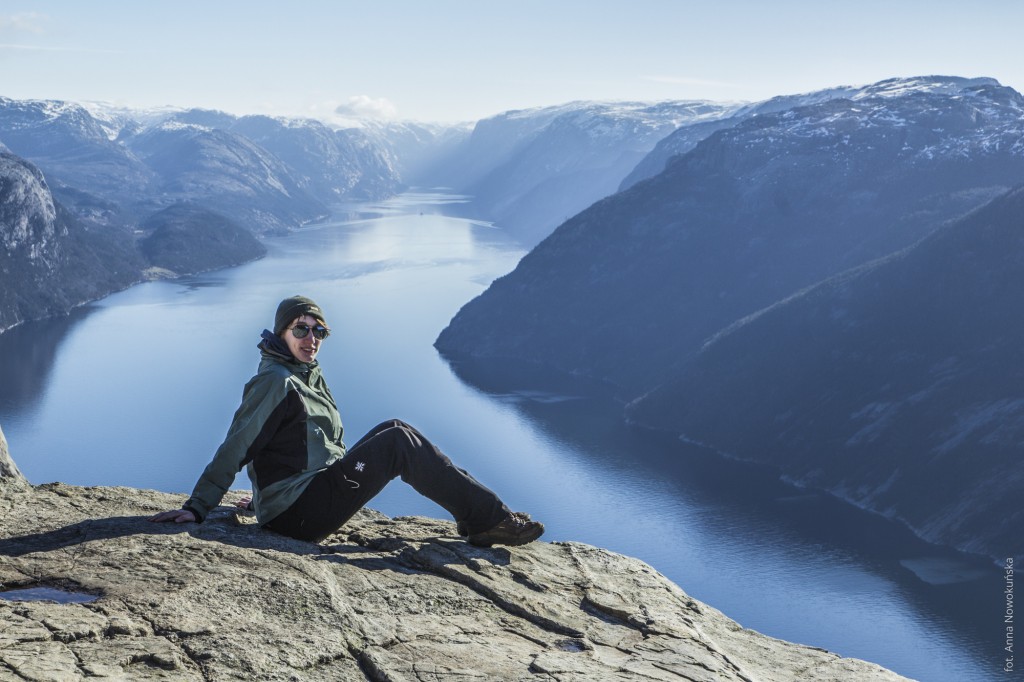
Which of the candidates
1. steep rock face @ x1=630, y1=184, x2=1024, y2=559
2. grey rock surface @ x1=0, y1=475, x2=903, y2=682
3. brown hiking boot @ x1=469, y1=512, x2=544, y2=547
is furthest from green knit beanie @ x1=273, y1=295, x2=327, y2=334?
steep rock face @ x1=630, y1=184, x2=1024, y2=559

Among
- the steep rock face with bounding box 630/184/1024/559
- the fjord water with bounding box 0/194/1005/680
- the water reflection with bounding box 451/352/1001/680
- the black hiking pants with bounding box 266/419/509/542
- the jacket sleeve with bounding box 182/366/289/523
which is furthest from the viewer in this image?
the steep rock face with bounding box 630/184/1024/559

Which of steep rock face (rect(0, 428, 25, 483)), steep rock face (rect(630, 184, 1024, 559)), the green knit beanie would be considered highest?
the green knit beanie

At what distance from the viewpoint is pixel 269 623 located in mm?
9445

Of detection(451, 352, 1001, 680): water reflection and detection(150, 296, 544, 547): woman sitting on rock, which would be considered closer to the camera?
detection(150, 296, 544, 547): woman sitting on rock

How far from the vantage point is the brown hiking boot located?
41.7 feet

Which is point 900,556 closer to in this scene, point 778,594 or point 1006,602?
point 1006,602

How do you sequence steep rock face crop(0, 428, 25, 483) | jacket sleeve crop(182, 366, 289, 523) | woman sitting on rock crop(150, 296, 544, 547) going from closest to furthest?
jacket sleeve crop(182, 366, 289, 523) < woman sitting on rock crop(150, 296, 544, 547) < steep rock face crop(0, 428, 25, 483)

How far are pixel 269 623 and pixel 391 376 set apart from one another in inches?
7106

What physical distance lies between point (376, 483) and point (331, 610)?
84.2 inches

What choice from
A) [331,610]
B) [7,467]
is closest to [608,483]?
[7,467]

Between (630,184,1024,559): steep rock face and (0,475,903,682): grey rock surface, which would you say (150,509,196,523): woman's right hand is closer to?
(0,475,903,682): grey rock surface

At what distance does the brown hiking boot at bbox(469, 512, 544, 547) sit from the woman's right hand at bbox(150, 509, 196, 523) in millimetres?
3437

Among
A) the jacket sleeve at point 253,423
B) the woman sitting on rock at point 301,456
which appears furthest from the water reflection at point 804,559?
the jacket sleeve at point 253,423

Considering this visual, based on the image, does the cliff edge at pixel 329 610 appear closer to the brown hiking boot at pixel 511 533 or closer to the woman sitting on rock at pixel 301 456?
the brown hiking boot at pixel 511 533
